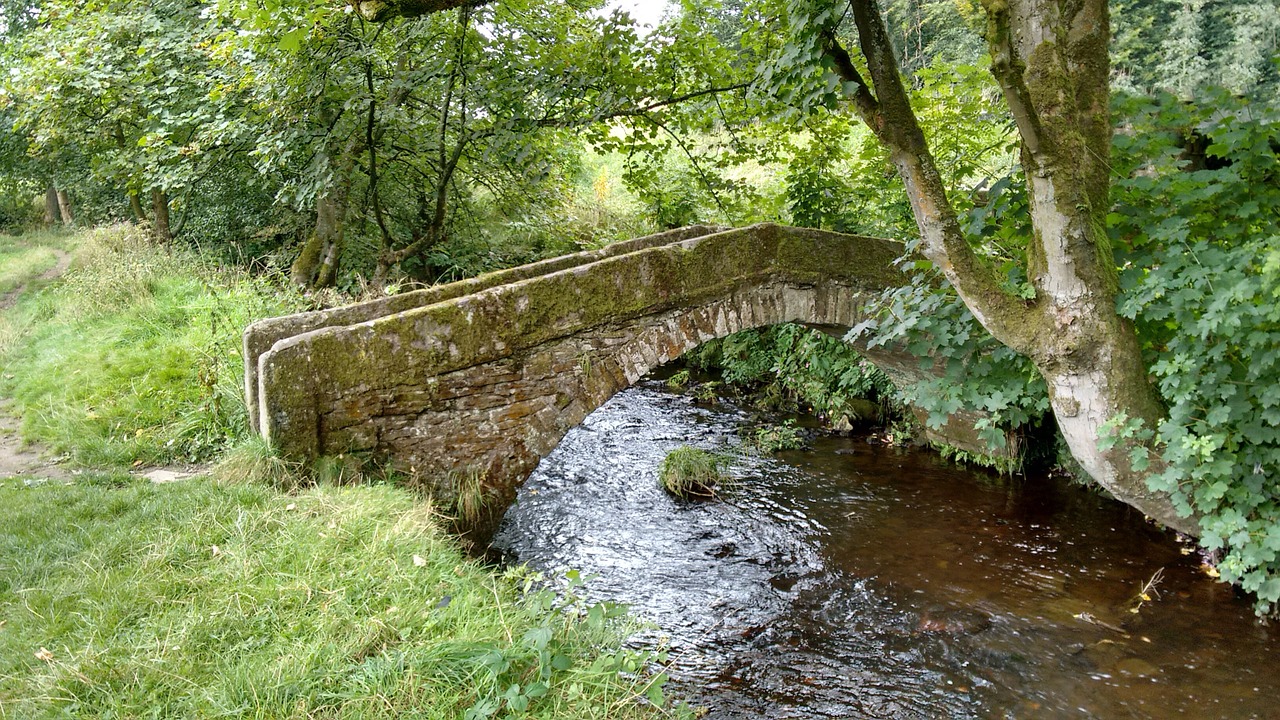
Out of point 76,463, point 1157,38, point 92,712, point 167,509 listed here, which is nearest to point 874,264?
point 167,509

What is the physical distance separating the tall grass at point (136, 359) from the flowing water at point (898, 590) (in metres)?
2.70

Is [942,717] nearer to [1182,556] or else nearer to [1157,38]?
[1182,556]

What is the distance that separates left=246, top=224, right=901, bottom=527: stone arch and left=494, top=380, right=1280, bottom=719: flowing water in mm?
1196

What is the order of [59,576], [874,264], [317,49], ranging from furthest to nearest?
[317,49]
[874,264]
[59,576]

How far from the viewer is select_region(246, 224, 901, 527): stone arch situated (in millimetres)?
4660

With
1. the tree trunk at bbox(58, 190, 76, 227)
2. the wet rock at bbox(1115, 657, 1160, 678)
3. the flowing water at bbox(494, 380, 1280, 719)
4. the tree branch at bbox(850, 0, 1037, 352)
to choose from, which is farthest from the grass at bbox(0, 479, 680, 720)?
the tree trunk at bbox(58, 190, 76, 227)

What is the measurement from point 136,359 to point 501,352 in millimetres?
4398

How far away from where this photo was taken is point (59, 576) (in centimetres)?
352

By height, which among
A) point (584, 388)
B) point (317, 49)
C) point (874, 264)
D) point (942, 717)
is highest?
point (317, 49)

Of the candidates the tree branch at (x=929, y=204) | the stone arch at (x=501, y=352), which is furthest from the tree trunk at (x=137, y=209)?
the tree branch at (x=929, y=204)

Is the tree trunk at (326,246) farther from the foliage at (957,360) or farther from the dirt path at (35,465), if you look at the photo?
the foliage at (957,360)

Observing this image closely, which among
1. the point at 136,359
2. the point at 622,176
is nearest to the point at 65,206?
the point at 136,359

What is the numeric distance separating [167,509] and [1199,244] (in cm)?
606

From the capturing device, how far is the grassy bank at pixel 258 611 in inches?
105
